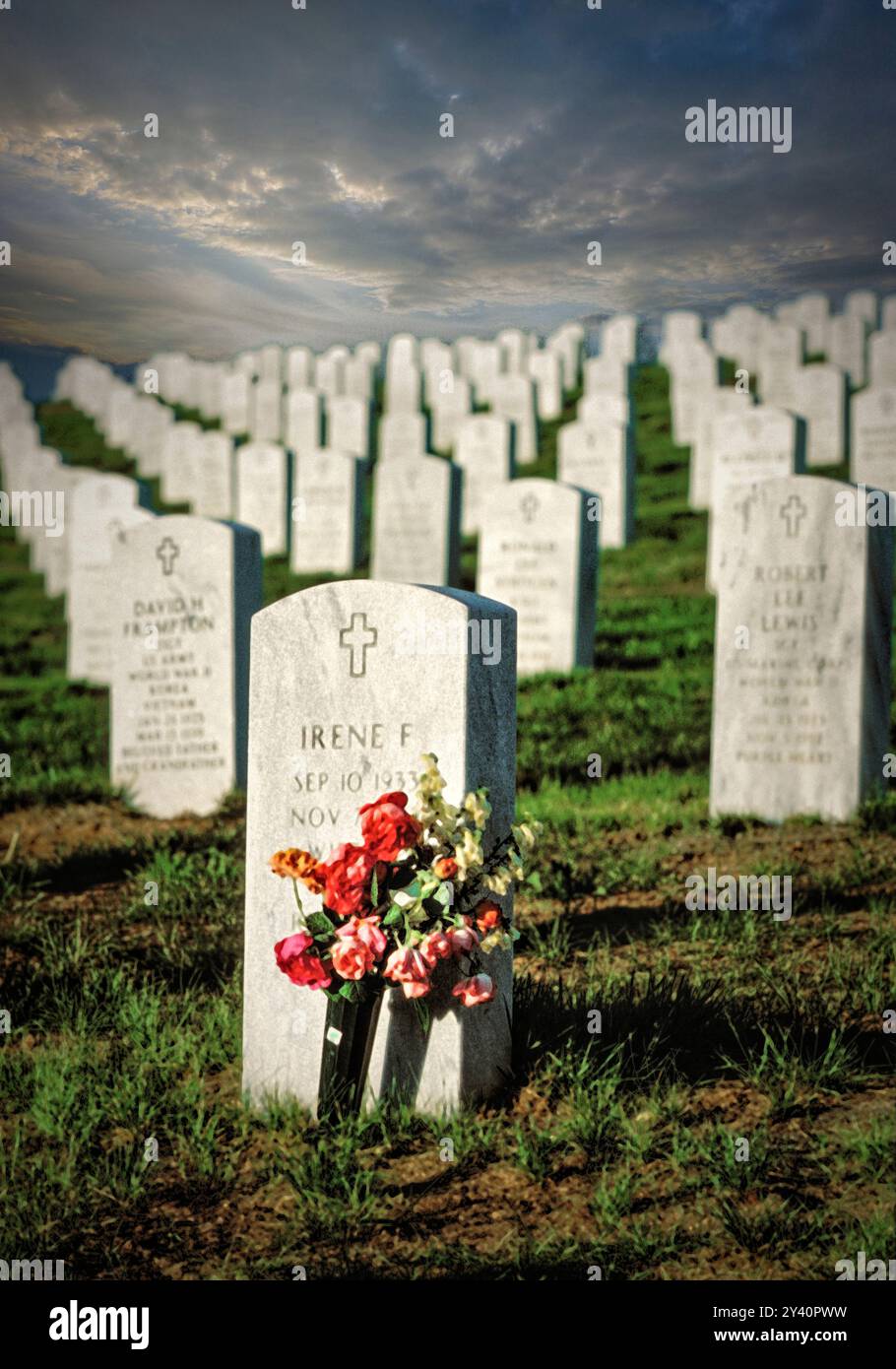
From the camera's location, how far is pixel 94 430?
97.6 ft

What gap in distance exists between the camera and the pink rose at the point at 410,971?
2.96 meters

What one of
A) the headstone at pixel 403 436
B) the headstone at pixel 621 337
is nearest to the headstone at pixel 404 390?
the headstone at pixel 621 337

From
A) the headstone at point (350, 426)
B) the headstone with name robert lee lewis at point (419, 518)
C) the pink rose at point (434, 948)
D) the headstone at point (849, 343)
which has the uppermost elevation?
the headstone at point (849, 343)

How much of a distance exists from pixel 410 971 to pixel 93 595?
8.57m

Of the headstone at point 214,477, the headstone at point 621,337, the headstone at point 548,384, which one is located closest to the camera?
the headstone at point 214,477

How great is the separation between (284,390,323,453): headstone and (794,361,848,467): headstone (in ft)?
27.0

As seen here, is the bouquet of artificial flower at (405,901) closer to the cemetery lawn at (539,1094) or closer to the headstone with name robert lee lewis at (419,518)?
the cemetery lawn at (539,1094)

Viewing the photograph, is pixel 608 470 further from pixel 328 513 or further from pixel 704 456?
pixel 328 513

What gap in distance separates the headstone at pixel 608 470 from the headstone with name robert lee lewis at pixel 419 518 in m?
2.58

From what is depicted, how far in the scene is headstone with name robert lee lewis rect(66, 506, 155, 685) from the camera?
421 inches

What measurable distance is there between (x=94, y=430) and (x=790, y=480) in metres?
26.3

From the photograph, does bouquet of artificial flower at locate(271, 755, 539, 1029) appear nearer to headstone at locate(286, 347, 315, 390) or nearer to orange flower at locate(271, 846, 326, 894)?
orange flower at locate(271, 846, 326, 894)

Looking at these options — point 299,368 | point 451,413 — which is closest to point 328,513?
point 451,413

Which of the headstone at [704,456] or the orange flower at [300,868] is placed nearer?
the orange flower at [300,868]
